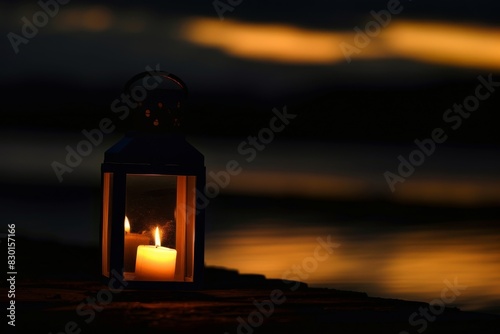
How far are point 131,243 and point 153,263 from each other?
0.36 feet

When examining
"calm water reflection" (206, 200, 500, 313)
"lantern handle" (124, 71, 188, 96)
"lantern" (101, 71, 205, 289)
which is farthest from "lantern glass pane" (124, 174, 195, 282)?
"calm water reflection" (206, 200, 500, 313)

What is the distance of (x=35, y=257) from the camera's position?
14.9ft

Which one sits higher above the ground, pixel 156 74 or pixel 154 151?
pixel 156 74

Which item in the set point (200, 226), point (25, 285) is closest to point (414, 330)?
point (200, 226)

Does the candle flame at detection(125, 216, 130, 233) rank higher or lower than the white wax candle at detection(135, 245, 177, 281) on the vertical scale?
higher

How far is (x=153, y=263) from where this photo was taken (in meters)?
3.29

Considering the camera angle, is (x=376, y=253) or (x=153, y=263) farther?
(x=376, y=253)

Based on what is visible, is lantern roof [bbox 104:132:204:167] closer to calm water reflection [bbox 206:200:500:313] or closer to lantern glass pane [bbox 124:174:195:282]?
lantern glass pane [bbox 124:174:195:282]

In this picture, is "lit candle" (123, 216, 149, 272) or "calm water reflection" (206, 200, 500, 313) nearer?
"lit candle" (123, 216, 149, 272)

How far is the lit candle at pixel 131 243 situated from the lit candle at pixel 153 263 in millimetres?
56

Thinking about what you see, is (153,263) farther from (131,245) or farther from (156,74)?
(156,74)

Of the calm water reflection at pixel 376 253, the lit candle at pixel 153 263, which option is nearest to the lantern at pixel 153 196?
the lit candle at pixel 153 263

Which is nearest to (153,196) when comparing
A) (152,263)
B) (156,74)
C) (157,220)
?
(157,220)

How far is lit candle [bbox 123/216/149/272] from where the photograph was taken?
133 inches
